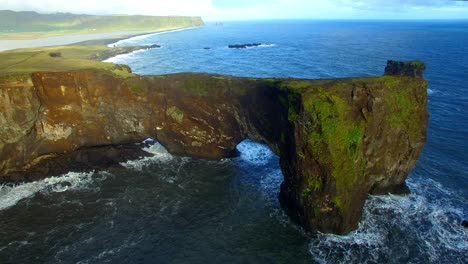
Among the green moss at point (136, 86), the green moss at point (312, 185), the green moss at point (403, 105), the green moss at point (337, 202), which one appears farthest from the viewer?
the green moss at point (136, 86)

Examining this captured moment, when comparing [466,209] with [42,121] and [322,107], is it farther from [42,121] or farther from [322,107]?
[42,121]

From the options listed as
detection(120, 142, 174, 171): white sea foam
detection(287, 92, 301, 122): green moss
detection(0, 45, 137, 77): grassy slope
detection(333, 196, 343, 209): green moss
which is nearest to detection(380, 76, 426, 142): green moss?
detection(287, 92, 301, 122): green moss

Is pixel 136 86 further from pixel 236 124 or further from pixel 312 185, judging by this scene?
pixel 312 185

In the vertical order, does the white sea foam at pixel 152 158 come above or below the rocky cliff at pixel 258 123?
below

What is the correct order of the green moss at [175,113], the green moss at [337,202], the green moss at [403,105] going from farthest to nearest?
the green moss at [175,113], the green moss at [403,105], the green moss at [337,202]

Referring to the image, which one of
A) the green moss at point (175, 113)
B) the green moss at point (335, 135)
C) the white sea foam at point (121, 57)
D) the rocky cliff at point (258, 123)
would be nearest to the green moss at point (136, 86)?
the rocky cliff at point (258, 123)

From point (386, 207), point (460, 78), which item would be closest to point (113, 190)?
point (386, 207)

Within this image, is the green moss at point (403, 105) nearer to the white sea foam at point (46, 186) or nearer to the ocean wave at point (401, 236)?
the ocean wave at point (401, 236)
